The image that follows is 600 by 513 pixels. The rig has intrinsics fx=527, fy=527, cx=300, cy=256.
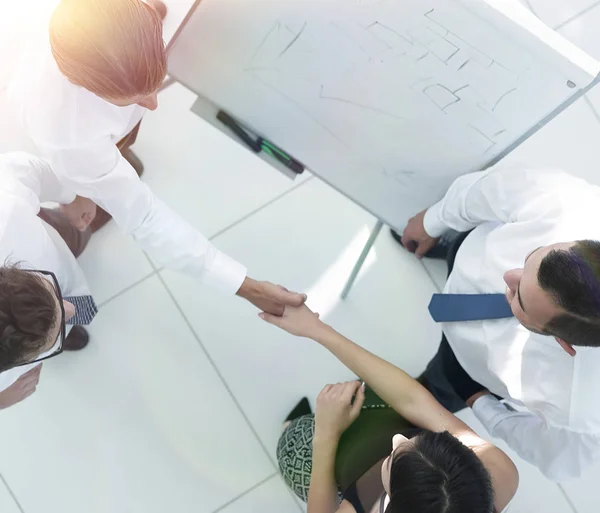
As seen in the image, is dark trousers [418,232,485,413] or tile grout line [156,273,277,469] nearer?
dark trousers [418,232,485,413]

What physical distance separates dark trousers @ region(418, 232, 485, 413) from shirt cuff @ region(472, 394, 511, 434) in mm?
73

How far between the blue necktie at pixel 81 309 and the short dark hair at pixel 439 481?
2.55ft

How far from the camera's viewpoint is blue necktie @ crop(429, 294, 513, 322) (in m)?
0.98

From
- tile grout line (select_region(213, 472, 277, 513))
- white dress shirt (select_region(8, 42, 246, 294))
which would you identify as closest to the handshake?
white dress shirt (select_region(8, 42, 246, 294))

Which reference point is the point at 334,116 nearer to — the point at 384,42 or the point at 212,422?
the point at 384,42

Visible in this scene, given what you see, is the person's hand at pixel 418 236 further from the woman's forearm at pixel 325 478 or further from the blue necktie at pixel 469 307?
the woman's forearm at pixel 325 478

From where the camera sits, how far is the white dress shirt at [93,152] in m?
0.95

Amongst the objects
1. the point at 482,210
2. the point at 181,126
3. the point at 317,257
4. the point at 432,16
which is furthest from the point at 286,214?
the point at 432,16

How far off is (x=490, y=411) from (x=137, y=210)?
878mm

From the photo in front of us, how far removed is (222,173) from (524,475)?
1325 millimetres

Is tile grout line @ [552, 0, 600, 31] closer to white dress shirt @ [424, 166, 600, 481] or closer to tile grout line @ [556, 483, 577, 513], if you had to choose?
white dress shirt @ [424, 166, 600, 481]

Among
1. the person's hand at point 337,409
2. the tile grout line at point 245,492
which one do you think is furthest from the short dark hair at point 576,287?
the tile grout line at point 245,492

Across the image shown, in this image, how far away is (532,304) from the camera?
836 mm

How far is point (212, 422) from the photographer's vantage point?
163 centimetres
